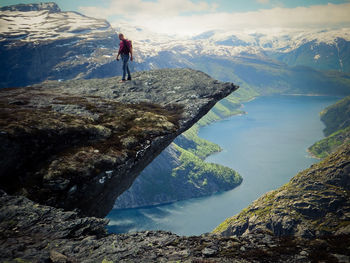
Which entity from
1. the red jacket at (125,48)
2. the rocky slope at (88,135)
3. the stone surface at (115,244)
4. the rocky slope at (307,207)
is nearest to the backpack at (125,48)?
the red jacket at (125,48)

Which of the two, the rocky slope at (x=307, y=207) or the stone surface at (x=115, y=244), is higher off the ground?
the stone surface at (x=115, y=244)

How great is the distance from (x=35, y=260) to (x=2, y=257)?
4.48 ft

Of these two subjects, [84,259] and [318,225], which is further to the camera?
[318,225]

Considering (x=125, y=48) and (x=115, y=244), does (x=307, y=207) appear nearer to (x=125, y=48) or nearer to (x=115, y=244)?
(x=125, y=48)

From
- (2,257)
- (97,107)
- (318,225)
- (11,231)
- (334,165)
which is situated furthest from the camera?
(334,165)

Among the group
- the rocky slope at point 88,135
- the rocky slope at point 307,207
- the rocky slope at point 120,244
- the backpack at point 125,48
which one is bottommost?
the rocky slope at point 307,207

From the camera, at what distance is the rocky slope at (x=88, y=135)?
15297mm

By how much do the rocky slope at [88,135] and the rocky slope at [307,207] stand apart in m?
57.9

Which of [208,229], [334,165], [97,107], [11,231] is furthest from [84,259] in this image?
[208,229]

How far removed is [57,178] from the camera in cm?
1533

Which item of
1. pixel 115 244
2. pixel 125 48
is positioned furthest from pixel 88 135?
pixel 125 48

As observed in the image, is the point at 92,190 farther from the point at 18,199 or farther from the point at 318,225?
the point at 318,225

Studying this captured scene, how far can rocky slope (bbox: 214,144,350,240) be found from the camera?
7881 centimetres

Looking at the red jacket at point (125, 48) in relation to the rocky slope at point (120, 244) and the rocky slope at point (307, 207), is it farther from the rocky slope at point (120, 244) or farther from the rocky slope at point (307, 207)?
the rocky slope at point (307, 207)
